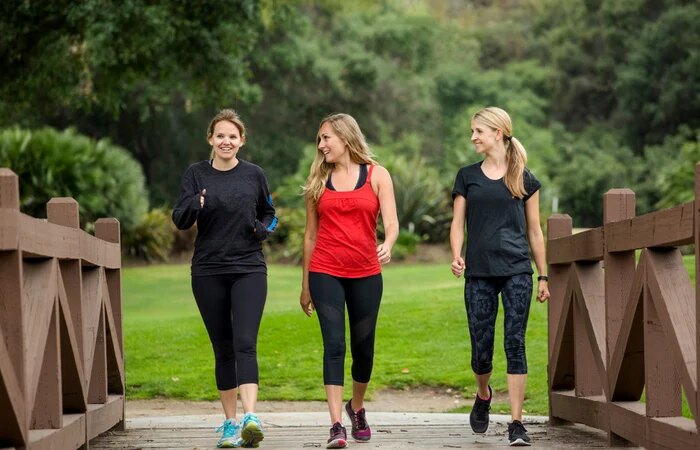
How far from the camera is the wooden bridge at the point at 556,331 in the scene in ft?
16.9

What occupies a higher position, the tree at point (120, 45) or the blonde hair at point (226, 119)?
the tree at point (120, 45)

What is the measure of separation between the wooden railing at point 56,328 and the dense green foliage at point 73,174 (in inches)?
709

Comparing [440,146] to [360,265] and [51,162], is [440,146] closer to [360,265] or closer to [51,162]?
[51,162]

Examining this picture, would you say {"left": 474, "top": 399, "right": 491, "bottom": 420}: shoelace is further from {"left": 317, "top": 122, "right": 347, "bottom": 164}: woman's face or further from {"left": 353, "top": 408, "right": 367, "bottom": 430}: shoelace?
{"left": 317, "top": 122, "right": 347, "bottom": 164}: woman's face

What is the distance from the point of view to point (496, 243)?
7301 millimetres

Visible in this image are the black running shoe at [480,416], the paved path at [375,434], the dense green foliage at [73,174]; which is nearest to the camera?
the paved path at [375,434]

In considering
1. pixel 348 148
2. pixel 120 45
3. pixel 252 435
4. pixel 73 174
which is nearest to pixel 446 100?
pixel 73 174

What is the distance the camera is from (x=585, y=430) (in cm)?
795

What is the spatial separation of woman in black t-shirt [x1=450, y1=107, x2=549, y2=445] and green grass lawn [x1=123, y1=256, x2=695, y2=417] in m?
2.95

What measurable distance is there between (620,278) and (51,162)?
2112cm

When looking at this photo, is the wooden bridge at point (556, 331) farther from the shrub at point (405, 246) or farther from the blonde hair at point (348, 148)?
the shrub at point (405, 246)

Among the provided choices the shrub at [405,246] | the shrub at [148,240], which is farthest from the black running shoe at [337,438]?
the shrub at [148,240]

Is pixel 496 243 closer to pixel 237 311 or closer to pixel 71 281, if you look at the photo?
pixel 237 311

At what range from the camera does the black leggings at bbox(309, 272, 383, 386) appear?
7.16 meters
